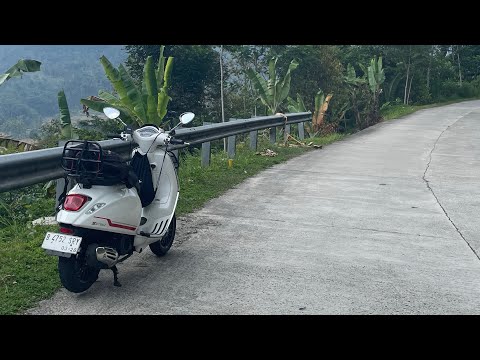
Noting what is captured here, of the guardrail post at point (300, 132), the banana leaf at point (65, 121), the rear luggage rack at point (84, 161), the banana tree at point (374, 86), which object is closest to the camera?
the rear luggage rack at point (84, 161)

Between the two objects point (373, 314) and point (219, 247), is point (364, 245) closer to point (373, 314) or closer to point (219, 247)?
point (219, 247)

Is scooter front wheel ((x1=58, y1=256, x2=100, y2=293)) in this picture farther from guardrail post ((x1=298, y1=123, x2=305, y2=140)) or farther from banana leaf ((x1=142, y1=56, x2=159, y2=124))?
guardrail post ((x1=298, y1=123, x2=305, y2=140))

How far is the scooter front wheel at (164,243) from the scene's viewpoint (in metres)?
5.61

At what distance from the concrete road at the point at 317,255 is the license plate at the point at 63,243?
419mm

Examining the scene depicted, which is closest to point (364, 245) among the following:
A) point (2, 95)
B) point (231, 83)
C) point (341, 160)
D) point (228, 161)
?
point (228, 161)

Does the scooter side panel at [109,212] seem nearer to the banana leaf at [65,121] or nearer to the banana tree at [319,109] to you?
the banana leaf at [65,121]

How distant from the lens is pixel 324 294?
4773 mm

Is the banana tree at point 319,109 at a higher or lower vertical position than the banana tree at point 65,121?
lower

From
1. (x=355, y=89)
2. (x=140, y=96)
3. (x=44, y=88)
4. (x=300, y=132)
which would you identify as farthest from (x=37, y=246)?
(x=44, y=88)

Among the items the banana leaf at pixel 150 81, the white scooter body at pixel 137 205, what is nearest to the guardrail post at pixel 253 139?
the banana leaf at pixel 150 81

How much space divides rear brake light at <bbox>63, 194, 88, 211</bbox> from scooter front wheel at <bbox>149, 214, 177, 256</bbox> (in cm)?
120

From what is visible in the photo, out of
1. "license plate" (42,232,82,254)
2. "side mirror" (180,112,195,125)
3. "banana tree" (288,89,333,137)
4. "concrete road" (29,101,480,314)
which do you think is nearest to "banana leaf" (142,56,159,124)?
"concrete road" (29,101,480,314)

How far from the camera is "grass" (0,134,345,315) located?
4539mm

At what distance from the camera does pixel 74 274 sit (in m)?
4.48
